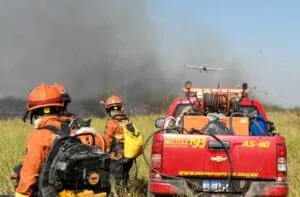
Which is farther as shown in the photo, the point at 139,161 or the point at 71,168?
the point at 139,161

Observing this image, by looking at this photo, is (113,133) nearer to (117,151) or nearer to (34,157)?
(117,151)

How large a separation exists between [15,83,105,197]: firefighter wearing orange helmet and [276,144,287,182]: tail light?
3.32 metres

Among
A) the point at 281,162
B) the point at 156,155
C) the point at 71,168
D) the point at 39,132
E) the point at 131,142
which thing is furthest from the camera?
the point at 131,142

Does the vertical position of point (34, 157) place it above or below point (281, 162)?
above

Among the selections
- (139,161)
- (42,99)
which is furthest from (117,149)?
(42,99)

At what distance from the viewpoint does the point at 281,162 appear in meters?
7.10

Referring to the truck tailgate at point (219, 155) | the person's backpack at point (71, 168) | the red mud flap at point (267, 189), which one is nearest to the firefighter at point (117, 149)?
the truck tailgate at point (219, 155)

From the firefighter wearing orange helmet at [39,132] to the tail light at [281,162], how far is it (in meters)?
3.32

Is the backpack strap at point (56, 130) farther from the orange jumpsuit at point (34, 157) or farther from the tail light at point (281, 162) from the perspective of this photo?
the tail light at point (281, 162)

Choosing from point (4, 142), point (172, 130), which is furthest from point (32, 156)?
point (4, 142)

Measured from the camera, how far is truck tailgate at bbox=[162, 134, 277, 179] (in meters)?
7.07

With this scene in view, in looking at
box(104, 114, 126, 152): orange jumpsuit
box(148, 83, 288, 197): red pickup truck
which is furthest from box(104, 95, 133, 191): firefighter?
box(148, 83, 288, 197): red pickup truck

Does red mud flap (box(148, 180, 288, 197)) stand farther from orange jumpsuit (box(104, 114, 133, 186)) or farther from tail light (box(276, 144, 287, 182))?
orange jumpsuit (box(104, 114, 133, 186))

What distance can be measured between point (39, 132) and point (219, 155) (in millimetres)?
3385
